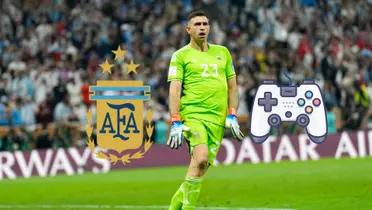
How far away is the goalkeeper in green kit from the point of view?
14.5 metres

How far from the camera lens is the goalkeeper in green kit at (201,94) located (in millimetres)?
14500

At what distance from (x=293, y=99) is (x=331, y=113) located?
1278cm

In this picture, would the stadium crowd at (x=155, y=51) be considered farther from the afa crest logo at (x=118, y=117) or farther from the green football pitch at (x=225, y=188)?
the afa crest logo at (x=118, y=117)

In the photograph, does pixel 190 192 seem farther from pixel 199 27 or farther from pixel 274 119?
pixel 274 119

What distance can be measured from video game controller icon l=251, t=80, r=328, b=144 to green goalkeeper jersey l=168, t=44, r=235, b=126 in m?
4.09

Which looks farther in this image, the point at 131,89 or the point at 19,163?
the point at 19,163

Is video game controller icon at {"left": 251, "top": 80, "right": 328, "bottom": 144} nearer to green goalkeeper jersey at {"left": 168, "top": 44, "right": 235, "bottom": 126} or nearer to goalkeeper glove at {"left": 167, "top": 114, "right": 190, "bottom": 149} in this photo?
green goalkeeper jersey at {"left": 168, "top": 44, "right": 235, "bottom": 126}

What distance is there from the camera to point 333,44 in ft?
116

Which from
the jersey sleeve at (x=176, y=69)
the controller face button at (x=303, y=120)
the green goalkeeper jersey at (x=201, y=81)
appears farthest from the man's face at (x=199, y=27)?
the controller face button at (x=303, y=120)

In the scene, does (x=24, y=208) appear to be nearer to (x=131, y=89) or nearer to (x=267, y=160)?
(x=131, y=89)

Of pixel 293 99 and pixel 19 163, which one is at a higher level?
pixel 293 99

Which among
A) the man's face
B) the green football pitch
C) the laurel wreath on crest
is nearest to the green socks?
the man's face

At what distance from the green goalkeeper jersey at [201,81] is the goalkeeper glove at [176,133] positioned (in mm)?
267

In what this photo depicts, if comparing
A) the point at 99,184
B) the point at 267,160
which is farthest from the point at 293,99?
the point at 267,160
